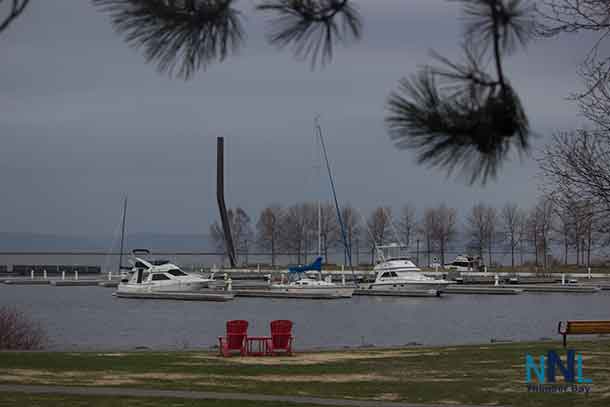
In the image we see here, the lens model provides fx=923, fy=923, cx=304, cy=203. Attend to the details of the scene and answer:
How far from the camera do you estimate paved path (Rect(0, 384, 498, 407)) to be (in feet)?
51.9

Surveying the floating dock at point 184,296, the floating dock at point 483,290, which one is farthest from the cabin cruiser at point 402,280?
the floating dock at point 184,296

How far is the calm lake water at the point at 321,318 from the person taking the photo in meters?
41.9

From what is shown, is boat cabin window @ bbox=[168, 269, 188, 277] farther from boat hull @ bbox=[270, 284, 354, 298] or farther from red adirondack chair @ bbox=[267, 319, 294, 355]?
red adirondack chair @ bbox=[267, 319, 294, 355]

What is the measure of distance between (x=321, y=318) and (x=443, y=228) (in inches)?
2691

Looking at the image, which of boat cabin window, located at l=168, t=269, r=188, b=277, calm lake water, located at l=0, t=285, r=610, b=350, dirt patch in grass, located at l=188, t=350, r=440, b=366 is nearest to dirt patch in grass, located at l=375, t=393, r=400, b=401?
dirt patch in grass, located at l=188, t=350, r=440, b=366

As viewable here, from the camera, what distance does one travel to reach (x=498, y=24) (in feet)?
21.0

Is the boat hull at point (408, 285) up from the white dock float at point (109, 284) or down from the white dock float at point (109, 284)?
up

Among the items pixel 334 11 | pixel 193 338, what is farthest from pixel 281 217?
pixel 334 11

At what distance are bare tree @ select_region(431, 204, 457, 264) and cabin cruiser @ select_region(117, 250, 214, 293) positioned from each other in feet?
153

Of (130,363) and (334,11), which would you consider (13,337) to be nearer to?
(130,363)

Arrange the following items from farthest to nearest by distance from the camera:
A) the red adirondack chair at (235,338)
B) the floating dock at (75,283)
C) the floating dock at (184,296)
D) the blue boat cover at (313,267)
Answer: the floating dock at (75,283), the blue boat cover at (313,267), the floating dock at (184,296), the red adirondack chair at (235,338)

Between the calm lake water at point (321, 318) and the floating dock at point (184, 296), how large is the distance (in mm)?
1063

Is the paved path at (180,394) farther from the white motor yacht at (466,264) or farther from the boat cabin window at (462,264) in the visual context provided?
the boat cabin window at (462,264)

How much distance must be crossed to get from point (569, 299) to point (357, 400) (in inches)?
2303
